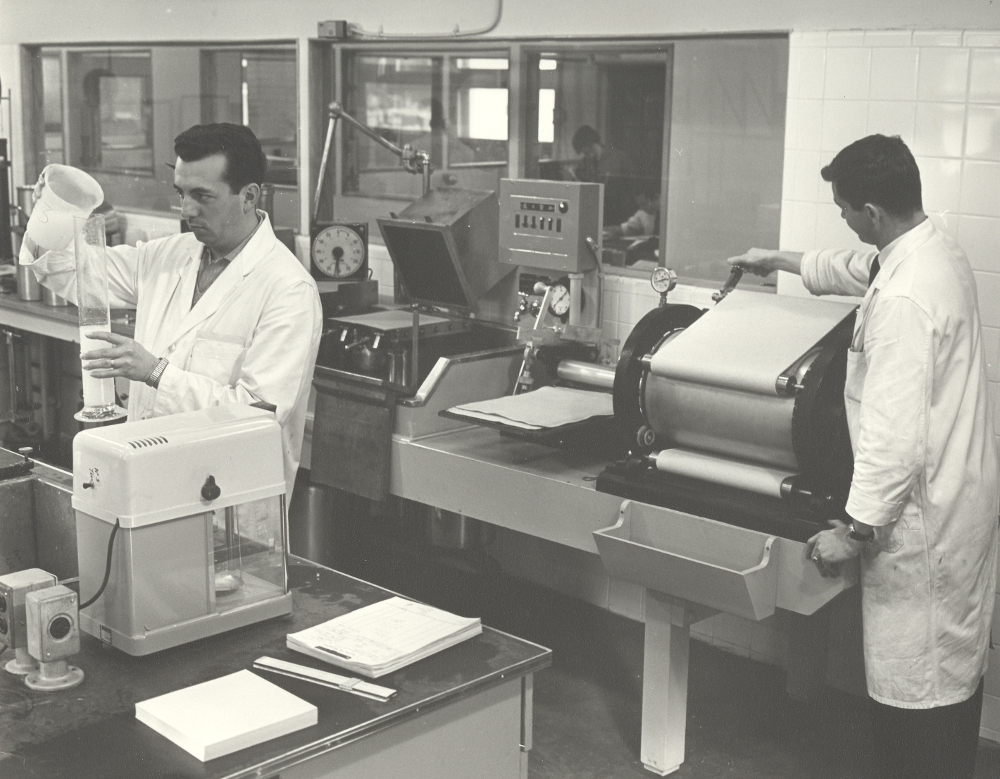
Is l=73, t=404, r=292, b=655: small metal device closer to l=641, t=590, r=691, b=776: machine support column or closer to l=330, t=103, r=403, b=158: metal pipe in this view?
l=641, t=590, r=691, b=776: machine support column

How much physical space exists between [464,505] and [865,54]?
1.86 metres

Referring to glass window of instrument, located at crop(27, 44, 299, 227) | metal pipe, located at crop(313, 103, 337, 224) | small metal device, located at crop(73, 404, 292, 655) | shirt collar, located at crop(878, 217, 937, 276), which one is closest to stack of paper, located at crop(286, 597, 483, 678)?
small metal device, located at crop(73, 404, 292, 655)

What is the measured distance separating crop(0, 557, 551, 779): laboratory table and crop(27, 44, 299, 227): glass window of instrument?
152 inches

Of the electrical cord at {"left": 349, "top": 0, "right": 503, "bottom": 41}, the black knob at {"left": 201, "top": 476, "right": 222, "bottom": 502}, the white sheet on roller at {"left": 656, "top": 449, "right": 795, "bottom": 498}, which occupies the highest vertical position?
the electrical cord at {"left": 349, "top": 0, "right": 503, "bottom": 41}

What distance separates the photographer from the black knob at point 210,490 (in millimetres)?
2105

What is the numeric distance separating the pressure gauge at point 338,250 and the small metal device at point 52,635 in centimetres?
305

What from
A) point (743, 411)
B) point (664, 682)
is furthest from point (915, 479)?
point (664, 682)

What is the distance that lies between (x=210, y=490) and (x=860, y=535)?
1642mm

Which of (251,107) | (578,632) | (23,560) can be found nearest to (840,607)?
(578,632)

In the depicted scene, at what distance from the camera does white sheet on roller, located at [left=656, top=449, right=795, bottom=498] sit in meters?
3.10

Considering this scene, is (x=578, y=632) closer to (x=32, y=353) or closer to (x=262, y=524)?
(x=262, y=524)

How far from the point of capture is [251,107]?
20.3 feet

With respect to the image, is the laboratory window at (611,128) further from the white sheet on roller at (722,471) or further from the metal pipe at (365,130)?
the white sheet on roller at (722,471)

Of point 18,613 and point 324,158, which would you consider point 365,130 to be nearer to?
point 324,158
